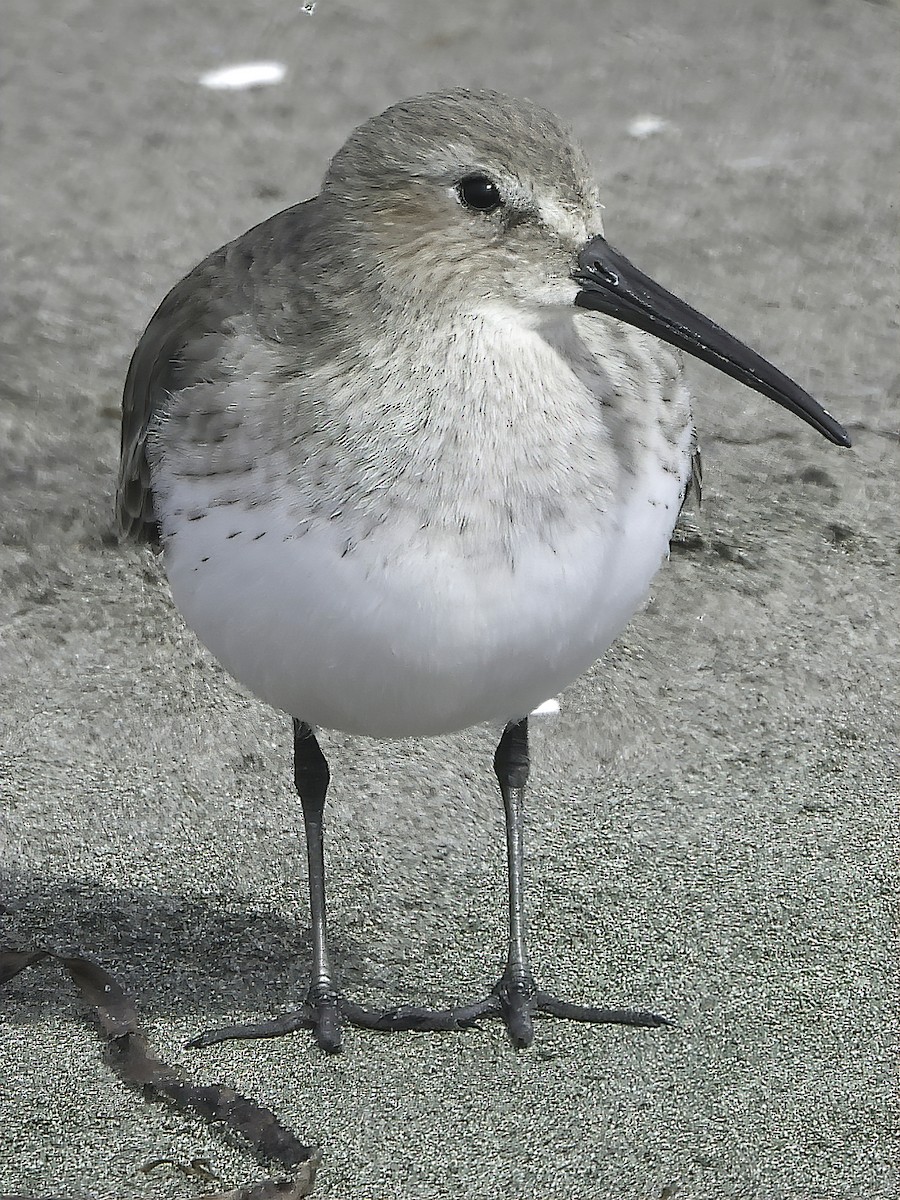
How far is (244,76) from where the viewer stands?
25.0 ft

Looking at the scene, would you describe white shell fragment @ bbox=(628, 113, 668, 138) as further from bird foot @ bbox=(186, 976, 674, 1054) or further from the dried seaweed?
the dried seaweed

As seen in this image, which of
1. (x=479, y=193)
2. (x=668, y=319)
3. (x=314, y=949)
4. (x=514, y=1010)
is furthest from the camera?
(x=314, y=949)

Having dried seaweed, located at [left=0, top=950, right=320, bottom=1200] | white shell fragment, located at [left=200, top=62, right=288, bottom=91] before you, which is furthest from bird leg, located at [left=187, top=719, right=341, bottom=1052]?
white shell fragment, located at [left=200, top=62, right=288, bottom=91]

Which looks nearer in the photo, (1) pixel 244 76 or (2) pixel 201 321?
(2) pixel 201 321

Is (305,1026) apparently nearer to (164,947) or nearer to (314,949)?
(314,949)

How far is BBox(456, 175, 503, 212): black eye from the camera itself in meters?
2.92

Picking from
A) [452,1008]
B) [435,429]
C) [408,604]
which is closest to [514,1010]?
[452,1008]

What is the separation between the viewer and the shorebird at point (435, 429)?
2938mm

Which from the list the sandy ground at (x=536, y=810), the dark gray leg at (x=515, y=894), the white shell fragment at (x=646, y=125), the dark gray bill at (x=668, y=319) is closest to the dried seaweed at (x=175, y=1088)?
the sandy ground at (x=536, y=810)

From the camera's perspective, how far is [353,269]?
9.95 feet

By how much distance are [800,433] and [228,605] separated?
2.82 metres

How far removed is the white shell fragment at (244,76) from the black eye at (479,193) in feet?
16.2

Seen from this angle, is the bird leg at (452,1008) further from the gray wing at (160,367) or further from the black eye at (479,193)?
the black eye at (479,193)

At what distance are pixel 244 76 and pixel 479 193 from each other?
5.05 m
